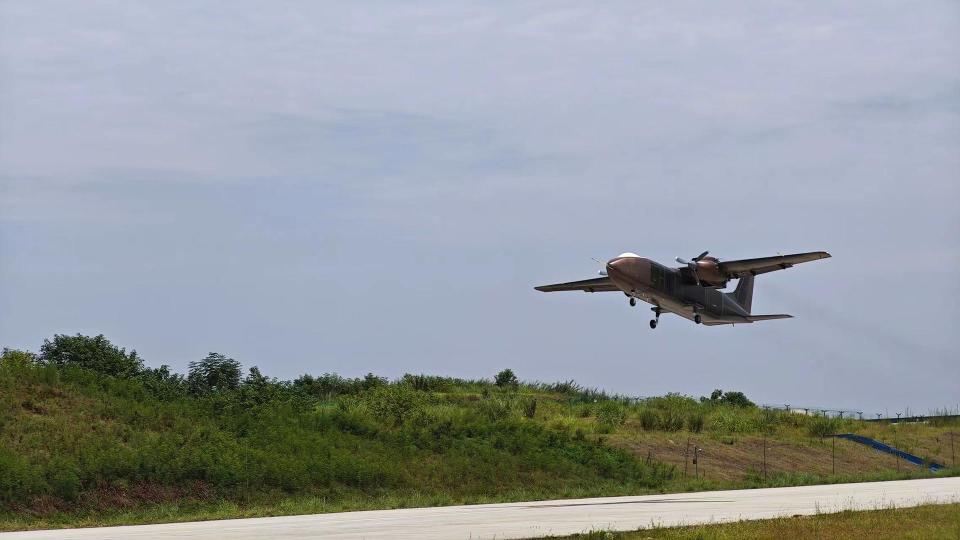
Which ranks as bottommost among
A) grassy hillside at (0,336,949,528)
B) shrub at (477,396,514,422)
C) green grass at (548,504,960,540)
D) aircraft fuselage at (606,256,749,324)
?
green grass at (548,504,960,540)

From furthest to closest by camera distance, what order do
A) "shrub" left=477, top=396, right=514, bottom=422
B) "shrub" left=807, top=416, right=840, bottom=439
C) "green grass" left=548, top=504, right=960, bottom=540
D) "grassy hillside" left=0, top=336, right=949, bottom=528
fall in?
"shrub" left=807, top=416, right=840, bottom=439 < "shrub" left=477, top=396, right=514, bottom=422 < "grassy hillside" left=0, top=336, right=949, bottom=528 < "green grass" left=548, top=504, right=960, bottom=540

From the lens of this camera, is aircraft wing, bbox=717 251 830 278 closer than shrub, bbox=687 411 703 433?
Yes

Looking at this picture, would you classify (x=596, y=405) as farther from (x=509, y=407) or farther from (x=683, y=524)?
(x=683, y=524)

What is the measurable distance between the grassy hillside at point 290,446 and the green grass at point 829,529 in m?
14.7

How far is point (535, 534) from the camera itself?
28.2 m

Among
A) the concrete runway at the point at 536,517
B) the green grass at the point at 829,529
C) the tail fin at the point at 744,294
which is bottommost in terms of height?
the green grass at the point at 829,529

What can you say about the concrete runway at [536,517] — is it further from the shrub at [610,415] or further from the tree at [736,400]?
the tree at [736,400]

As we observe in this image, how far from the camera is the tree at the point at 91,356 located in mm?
58406

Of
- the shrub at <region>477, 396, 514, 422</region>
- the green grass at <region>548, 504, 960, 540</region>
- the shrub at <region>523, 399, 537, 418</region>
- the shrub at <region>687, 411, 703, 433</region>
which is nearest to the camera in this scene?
the green grass at <region>548, 504, 960, 540</region>

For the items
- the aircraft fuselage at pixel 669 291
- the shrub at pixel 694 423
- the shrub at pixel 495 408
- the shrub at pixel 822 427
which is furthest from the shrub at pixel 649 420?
the shrub at pixel 822 427

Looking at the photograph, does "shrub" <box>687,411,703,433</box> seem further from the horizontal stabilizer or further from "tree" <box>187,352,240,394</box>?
"tree" <box>187,352,240,394</box>

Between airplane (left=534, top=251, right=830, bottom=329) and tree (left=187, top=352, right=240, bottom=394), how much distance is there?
60.0ft

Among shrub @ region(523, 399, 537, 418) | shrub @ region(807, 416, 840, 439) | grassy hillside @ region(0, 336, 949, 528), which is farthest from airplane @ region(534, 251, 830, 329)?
shrub @ region(807, 416, 840, 439)

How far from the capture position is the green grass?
27156 millimetres
